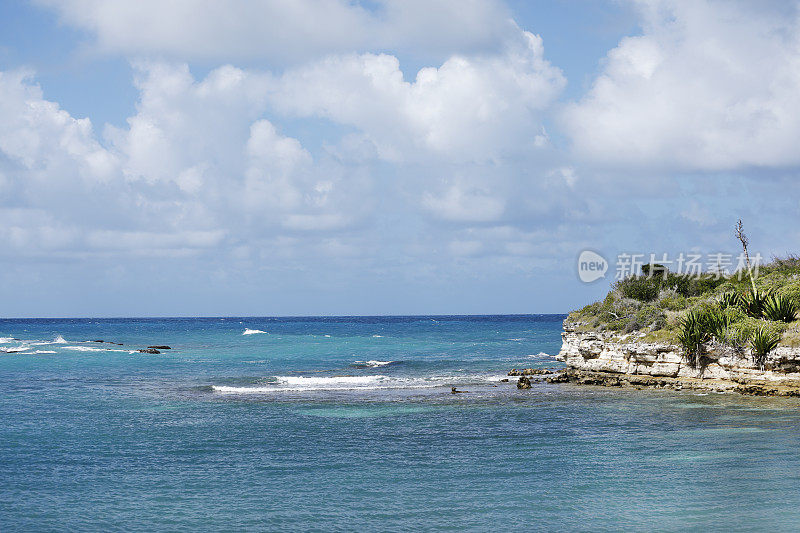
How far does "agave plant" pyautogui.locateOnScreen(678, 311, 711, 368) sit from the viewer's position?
34.6 metres

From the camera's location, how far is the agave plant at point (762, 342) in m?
32.2

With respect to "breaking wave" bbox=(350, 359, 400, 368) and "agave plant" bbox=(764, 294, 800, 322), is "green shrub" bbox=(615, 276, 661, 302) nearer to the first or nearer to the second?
"agave plant" bbox=(764, 294, 800, 322)

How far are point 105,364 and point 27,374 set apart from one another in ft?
26.7

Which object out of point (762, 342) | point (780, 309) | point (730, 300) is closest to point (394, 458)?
point (762, 342)

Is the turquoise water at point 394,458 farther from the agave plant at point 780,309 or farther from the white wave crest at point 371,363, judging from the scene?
the white wave crest at point 371,363

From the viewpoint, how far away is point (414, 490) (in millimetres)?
18109

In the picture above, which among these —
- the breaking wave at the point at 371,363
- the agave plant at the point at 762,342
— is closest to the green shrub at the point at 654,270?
the agave plant at the point at 762,342

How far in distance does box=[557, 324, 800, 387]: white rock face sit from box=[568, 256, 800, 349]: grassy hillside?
1.94ft

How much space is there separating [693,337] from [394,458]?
1987cm

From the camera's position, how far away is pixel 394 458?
71.7ft

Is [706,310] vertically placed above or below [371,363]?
above

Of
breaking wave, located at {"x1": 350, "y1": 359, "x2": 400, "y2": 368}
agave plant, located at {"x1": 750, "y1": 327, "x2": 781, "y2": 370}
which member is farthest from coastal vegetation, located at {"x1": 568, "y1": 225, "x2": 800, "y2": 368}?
breaking wave, located at {"x1": 350, "y1": 359, "x2": 400, "y2": 368}

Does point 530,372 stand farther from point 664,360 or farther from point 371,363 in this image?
point 371,363

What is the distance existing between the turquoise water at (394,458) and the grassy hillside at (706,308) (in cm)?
372
